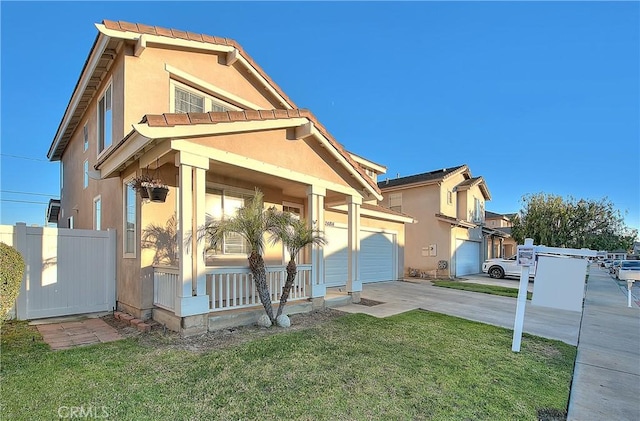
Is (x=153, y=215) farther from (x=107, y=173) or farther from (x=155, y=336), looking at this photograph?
(x=155, y=336)

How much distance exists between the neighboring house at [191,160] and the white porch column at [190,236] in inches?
0.7

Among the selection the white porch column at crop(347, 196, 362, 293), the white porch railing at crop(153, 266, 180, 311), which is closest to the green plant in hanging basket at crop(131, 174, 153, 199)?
the white porch railing at crop(153, 266, 180, 311)

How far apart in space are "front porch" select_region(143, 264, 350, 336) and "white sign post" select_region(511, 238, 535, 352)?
14.1ft

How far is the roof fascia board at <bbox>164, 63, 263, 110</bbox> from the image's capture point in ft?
26.1

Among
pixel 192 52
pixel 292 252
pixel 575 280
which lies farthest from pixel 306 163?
pixel 575 280

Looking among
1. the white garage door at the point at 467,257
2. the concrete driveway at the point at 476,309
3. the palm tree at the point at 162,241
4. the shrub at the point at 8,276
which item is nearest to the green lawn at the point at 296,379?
the shrub at the point at 8,276

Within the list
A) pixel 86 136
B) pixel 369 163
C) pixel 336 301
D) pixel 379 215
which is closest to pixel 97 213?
pixel 86 136

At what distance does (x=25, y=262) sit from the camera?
679 cm

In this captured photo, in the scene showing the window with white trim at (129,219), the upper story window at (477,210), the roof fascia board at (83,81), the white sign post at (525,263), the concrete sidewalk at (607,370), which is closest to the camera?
the concrete sidewalk at (607,370)

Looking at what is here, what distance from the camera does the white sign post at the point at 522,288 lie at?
5484 mm

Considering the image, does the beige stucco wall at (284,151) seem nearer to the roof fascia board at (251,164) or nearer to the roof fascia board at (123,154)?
the roof fascia board at (251,164)

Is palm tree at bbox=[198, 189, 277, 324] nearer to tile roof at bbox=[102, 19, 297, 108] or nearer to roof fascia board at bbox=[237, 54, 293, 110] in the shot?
tile roof at bbox=[102, 19, 297, 108]

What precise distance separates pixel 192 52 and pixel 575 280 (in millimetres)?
9830

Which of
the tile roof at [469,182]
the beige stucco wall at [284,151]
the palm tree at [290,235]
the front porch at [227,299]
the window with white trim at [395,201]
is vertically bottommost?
the front porch at [227,299]
